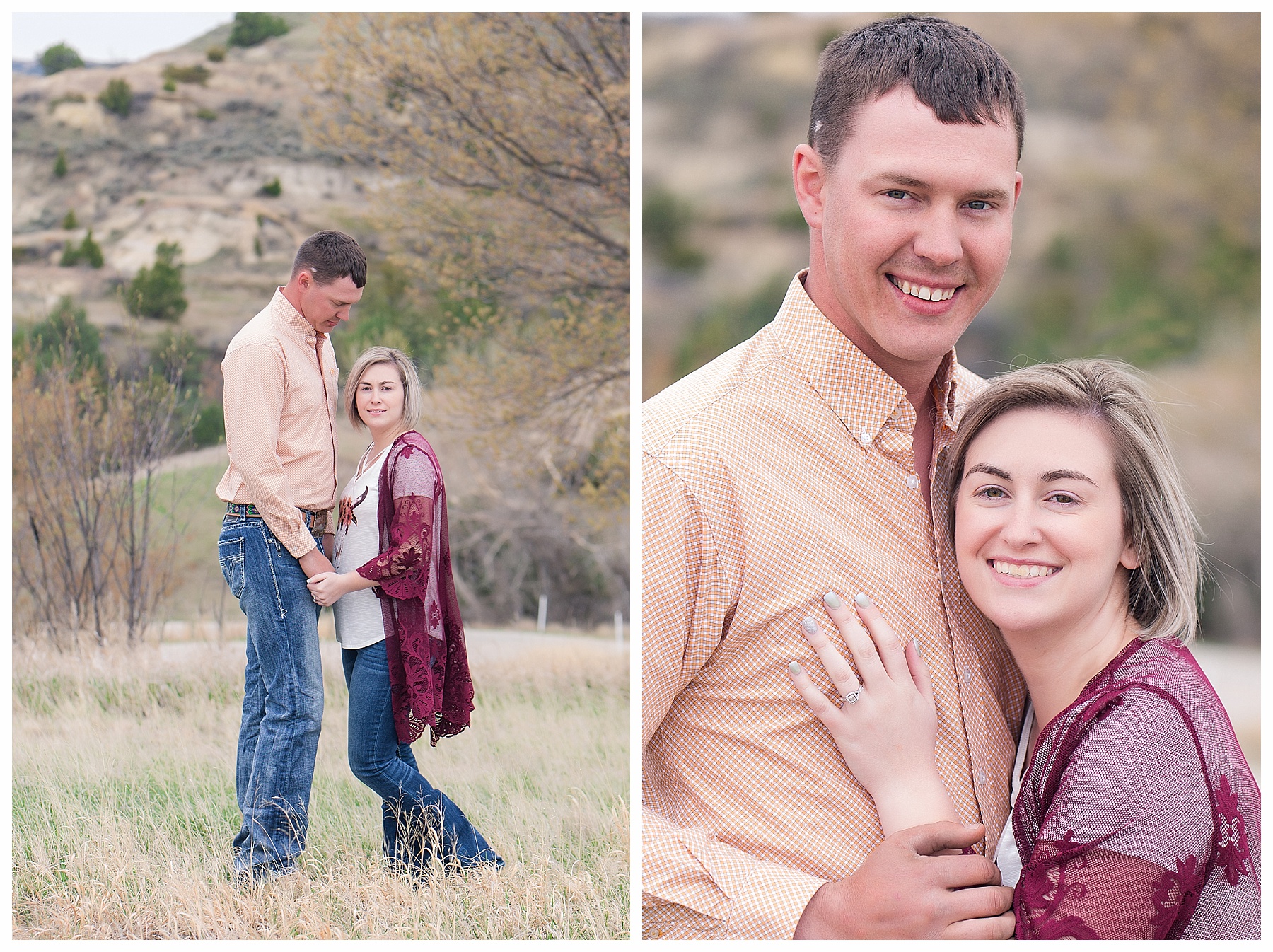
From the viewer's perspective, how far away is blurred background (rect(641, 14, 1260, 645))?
12.8 feet

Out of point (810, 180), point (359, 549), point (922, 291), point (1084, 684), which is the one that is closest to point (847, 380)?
point (922, 291)

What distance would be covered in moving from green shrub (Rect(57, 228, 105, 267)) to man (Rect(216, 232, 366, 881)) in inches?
47.0

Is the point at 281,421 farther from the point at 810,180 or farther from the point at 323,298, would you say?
the point at 810,180

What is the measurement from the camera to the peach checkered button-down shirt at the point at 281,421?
2.51 m

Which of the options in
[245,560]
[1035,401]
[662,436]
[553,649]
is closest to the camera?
[662,436]

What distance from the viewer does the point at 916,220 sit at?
205cm

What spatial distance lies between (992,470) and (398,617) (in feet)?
4.99

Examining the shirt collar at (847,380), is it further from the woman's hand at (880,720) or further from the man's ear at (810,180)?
the woman's hand at (880,720)

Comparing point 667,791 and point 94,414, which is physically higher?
point 94,414

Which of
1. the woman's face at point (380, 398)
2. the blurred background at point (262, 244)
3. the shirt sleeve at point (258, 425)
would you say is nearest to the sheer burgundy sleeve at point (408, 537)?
the woman's face at point (380, 398)

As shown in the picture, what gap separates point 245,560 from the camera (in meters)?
2.58

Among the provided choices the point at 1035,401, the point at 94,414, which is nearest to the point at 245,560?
the point at 94,414

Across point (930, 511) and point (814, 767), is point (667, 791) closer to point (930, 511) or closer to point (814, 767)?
point (814, 767)

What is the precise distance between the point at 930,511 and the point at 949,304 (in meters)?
0.44
